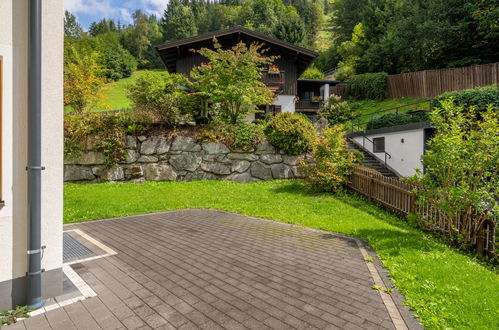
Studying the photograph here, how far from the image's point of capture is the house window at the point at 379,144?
14853 millimetres

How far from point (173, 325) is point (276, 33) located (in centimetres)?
4896

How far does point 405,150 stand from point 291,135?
207 inches

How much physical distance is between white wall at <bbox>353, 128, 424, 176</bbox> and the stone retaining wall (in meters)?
4.59

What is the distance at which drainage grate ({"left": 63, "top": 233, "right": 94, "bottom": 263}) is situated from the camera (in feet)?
16.0

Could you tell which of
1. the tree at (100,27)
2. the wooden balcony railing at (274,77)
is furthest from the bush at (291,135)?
the tree at (100,27)

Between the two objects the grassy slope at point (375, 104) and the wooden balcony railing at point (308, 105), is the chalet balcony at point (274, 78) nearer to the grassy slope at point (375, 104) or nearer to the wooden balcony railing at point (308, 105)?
the wooden balcony railing at point (308, 105)

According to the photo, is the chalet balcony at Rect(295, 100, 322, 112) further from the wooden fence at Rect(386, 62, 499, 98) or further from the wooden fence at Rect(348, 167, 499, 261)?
the wooden fence at Rect(348, 167, 499, 261)

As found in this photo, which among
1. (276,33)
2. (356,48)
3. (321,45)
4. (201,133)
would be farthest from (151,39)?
(201,133)

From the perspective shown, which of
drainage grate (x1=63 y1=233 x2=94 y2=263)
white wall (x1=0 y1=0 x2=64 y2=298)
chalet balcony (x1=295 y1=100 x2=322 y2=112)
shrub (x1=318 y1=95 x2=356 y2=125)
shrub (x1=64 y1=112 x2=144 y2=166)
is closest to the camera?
white wall (x1=0 y1=0 x2=64 y2=298)

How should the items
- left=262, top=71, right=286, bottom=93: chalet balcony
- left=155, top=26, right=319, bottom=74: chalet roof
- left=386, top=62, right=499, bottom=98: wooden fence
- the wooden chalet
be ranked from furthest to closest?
left=262, top=71, right=286, bottom=93: chalet balcony → left=386, top=62, right=499, bottom=98: wooden fence → the wooden chalet → left=155, top=26, right=319, bottom=74: chalet roof

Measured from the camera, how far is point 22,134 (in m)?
3.22

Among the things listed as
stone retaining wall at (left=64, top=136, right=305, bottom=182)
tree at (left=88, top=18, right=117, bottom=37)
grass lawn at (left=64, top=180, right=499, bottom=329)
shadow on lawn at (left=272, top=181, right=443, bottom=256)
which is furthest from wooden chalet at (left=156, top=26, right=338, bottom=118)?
tree at (left=88, top=18, right=117, bottom=37)

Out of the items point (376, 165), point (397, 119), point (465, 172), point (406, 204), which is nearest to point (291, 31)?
point (397, 119)

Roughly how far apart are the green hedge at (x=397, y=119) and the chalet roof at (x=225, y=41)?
28.6 ft
